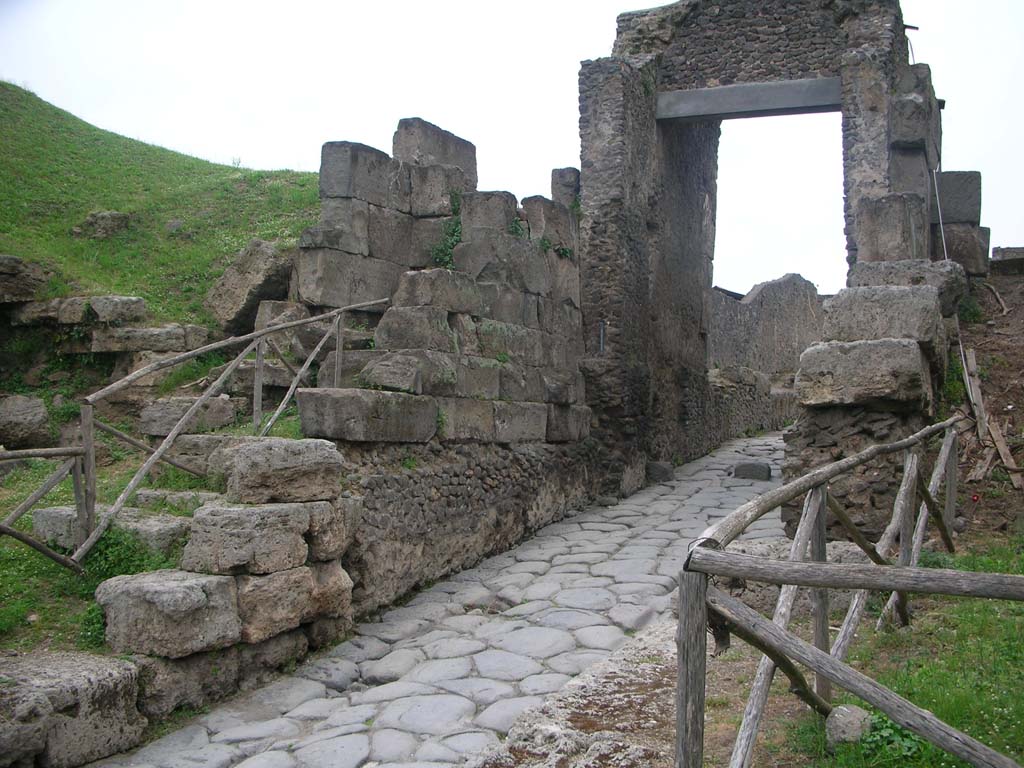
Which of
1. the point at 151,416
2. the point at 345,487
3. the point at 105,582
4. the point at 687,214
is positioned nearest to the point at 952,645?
the point at 345,487

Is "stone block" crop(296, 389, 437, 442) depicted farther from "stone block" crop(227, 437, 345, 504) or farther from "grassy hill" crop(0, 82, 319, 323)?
"grassy hill" crop(0, 82, 319, 323)

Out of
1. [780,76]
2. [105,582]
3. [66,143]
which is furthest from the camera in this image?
[66,143]

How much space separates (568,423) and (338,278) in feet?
9.91

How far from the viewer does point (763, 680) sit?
346 cm

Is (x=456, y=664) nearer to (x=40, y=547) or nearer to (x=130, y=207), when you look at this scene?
(x=40, y=547)

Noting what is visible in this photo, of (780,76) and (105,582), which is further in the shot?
(780,76)

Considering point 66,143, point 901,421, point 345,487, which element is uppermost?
point 66,143

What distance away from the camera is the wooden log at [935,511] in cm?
551

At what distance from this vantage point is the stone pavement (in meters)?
4.59

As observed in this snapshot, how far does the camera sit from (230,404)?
804cm

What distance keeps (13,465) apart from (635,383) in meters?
7.15

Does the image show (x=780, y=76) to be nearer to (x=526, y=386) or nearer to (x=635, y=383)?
(x=635, y=383)

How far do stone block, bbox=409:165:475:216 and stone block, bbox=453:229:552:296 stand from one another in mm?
743

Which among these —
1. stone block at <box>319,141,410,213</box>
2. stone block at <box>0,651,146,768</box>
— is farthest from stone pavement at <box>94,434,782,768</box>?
stone block at <box>319,141,410,213</box>
